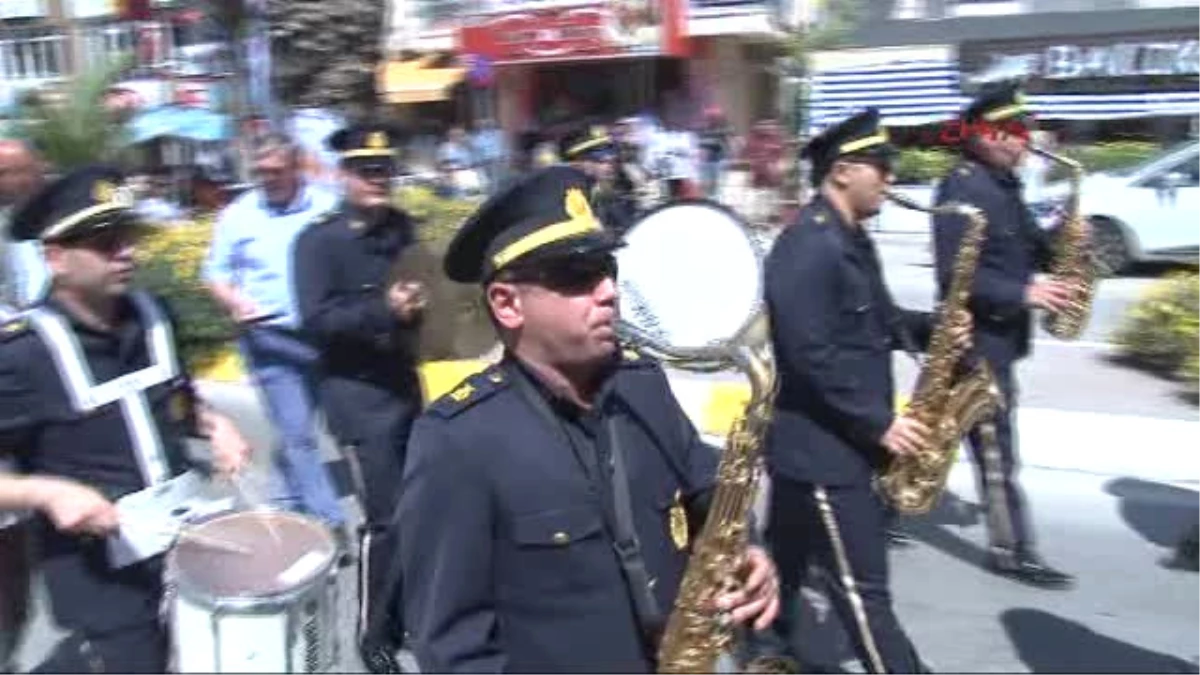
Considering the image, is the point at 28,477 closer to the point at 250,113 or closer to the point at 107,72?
the point at 250,113

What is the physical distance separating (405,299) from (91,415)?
5.11 ft

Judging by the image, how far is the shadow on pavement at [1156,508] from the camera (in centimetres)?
566

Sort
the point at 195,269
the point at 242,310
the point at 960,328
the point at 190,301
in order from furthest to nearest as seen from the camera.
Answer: the point at 195,269 < the point at 190,301 < the point at 242,310 < the point at 960,328

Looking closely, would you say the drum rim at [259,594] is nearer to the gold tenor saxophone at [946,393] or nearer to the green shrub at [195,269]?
the gold tenor saxophone at [946,393]

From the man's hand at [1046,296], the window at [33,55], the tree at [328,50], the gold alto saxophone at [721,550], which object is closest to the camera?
the gold alto saxophone at [721,550]

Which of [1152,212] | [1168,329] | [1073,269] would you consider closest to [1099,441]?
[1168,329]

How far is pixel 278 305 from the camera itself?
5426mm

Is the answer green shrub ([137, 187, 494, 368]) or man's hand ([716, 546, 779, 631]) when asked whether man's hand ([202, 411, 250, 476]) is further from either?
green shrub ([137, 187, 494, 368])

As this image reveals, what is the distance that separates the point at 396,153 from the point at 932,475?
2.21 meters

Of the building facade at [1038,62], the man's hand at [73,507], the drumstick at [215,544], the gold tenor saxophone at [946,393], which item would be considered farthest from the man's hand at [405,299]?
the building facade at [1038,62]

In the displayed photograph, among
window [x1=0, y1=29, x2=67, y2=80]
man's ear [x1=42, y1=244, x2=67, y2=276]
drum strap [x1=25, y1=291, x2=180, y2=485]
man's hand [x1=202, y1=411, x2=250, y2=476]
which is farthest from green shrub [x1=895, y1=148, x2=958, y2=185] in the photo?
window [x1=0, y1=29, x2=67, y2=80]

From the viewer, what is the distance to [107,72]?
15.2 metres

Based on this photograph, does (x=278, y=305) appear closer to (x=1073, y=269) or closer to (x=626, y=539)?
(x=1073, y=269)

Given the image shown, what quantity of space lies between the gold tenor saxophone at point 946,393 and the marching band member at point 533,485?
84.7 inches
